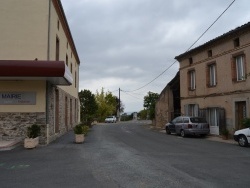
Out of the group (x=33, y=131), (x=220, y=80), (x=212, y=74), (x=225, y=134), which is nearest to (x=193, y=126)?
(x=225, y=134)

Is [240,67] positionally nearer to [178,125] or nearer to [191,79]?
[178,125]

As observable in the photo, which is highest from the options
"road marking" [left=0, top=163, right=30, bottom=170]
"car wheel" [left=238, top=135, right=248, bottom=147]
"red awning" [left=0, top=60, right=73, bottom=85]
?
"red awning" [left=0, top=60, right=73, bottom=85]

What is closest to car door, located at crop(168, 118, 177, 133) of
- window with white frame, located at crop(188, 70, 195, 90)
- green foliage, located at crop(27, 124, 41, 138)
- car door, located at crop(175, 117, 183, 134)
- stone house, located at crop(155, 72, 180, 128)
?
car door, located at crop(175, 117, 183, 134)

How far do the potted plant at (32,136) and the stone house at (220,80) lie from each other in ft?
41.4

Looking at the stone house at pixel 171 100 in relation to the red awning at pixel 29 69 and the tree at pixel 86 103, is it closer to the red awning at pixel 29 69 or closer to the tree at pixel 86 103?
the tree at pixel 86 103

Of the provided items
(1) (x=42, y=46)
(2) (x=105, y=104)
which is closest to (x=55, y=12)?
(1) (x=42, y=46)

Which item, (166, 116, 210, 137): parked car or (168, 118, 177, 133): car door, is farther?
(168, 118, 177, 133): car door

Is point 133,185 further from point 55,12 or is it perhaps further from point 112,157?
point 55,12

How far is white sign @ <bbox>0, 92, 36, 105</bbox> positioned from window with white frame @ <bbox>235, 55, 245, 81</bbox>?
43.2ft

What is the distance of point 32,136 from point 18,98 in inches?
87.7

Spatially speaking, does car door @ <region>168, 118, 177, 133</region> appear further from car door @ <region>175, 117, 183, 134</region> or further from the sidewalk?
the sidewalk

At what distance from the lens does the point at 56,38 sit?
20.2m

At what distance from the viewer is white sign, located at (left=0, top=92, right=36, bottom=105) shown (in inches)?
646

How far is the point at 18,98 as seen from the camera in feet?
54.1
